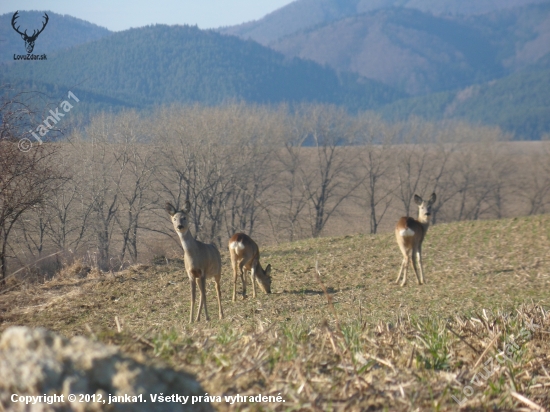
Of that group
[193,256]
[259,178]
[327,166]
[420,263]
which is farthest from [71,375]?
[327,166]

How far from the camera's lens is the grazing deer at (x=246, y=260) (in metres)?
14.3

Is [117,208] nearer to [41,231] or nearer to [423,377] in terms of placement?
[41,231]

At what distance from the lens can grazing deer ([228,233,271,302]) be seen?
47.0ft

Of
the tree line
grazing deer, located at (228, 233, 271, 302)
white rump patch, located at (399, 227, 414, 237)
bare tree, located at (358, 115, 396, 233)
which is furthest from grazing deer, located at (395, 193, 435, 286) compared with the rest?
bare tree, located at (358, 115, 396, 233)

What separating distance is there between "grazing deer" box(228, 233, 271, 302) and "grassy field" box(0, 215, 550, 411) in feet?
1.22

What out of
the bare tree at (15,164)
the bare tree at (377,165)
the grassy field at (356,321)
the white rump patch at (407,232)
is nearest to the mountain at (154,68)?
the bare tree at (377,165)

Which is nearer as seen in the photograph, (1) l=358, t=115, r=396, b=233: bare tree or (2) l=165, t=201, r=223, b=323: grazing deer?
(2) l=165, t=201, r=223, b=323: grazing deer

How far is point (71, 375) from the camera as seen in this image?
3.19m

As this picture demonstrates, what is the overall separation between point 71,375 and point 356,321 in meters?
4.58

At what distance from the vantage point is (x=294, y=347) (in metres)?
5.01

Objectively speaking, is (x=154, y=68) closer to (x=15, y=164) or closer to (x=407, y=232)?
(x=15, y=164)

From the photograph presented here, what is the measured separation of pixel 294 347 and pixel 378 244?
16925 mm

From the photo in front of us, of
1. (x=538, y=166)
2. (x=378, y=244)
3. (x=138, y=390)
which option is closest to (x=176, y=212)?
(x=138, y=390)

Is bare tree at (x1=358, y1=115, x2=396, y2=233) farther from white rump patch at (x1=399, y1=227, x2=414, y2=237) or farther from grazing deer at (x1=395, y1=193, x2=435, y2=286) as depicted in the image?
white rump patch at (x1=399, y1=227, x2=414, y2=237)
